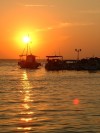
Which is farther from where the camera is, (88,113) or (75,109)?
(75,109)

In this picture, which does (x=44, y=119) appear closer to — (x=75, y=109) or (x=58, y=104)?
(x=75, y=109)

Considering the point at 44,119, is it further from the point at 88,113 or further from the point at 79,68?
the point at 79,68

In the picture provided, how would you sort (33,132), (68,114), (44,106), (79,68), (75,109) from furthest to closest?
(79,68)
(44,106)
(75,109)
(68,114)
(33,132)

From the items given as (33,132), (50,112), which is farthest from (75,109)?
(33,132)

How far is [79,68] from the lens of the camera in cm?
13300

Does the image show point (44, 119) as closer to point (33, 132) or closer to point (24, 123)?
point (24, 123)

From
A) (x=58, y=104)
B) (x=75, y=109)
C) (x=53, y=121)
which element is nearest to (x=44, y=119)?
(x=53, y=121)

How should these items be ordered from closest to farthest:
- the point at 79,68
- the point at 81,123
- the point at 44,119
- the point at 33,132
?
the point at 33,132 → the point at 81,123 → the point at 44,119 → the point at 79,68

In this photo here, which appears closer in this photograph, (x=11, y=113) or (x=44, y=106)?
(x=11, y=113)

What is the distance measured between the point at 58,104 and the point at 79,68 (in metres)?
101

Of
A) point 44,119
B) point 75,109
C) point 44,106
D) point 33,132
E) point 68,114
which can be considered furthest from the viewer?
point 44,106

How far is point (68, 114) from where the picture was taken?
1025 inches

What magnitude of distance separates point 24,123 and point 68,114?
403 centimetres

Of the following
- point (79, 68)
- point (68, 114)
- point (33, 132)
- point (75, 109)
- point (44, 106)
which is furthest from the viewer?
point (79, 68)
